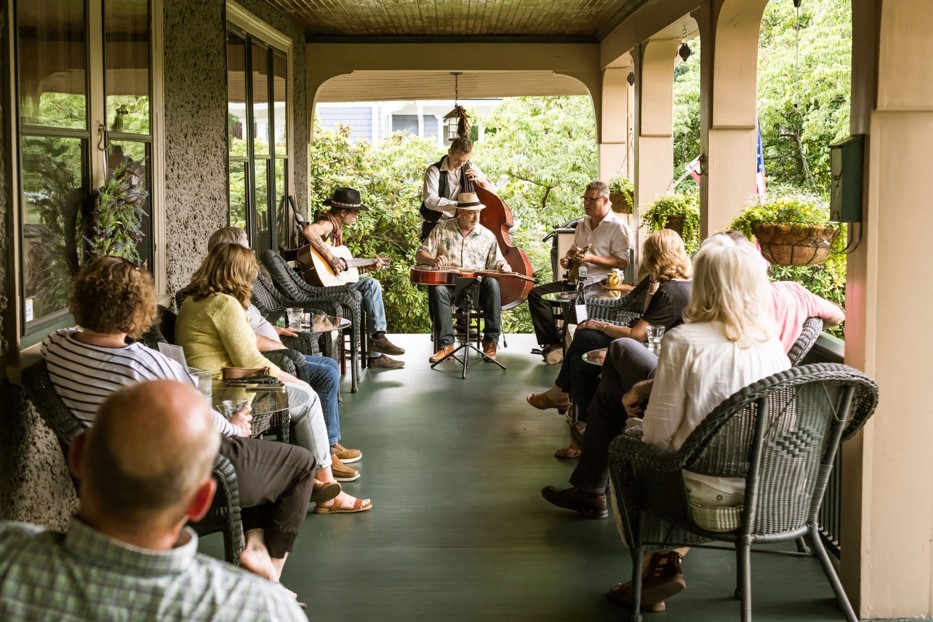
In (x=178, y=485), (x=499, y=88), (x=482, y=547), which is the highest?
(x=499, y=88)

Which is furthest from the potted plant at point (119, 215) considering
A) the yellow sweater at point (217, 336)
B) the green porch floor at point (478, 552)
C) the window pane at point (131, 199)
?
the green porch floor at point (478, 552)

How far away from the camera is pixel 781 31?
16.5 m

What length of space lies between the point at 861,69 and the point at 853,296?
0.74 meters

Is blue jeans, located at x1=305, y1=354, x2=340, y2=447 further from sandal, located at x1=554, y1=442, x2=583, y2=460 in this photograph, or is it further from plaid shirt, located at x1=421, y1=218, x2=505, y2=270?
plaid shirt, located at x1=421, y1=218, x2=505, y2=270

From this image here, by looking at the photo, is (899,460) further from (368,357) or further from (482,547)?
(368,357)

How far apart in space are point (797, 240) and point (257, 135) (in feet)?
17.0

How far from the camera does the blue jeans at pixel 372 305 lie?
8.69 meters

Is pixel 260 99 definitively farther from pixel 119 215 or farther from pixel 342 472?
pixel 342 472

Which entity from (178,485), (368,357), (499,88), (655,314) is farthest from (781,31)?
(178,485)

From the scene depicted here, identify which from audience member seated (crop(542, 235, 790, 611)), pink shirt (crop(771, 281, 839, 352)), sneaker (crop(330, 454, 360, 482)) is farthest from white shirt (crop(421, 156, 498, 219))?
audience member seated (crop(542, 235, 790, 611))

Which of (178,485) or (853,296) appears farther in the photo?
(853,296)

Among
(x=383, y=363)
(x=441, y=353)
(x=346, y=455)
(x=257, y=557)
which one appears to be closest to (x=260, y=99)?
(x=383, y=363)

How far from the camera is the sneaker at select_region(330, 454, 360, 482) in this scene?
5426 mm

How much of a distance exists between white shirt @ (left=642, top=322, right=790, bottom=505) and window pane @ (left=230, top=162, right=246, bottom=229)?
4884 mm
